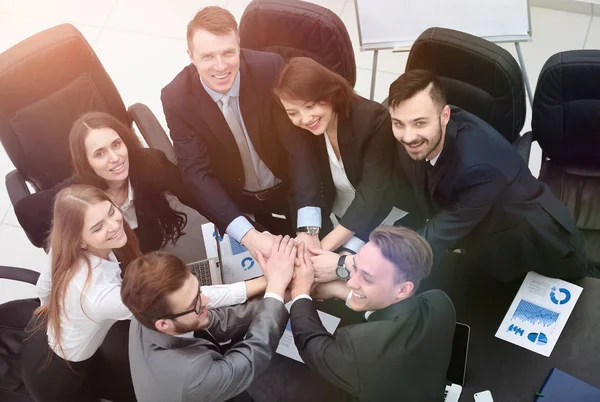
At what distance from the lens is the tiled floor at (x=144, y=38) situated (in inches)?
162

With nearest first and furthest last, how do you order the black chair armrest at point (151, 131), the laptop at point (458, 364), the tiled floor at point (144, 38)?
the laptop at point (458, 364), the black chair armrest at point (151, 131), the tiled floor at point (144, 38)

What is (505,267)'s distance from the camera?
7.68 ft

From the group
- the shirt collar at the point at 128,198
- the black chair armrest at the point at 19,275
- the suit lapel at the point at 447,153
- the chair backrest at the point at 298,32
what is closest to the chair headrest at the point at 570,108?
the suit lapel at the point at 447,153

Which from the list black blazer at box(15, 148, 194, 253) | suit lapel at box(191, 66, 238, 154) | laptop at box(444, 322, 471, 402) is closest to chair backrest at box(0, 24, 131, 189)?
black blazer at box(15, 148, 194, 253)

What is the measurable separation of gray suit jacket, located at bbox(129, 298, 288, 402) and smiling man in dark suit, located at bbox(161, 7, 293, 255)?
49cm

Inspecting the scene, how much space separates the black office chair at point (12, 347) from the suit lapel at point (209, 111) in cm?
108

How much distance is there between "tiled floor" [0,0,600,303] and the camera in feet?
13.5

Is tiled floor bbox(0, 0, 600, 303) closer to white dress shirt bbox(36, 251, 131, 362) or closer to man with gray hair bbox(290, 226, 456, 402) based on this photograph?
white dress shirt bbox(36, 251, 131, 362)

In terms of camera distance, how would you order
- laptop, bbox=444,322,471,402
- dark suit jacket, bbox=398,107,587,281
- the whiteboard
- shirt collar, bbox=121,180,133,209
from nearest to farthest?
laptop, bbox=444,322,471,402 < dark suit jacket, bbox=398,107,587,281 < shirt collar, bbox=121,180,133,209 < the whiteboard

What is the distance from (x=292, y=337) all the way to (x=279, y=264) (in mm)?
285

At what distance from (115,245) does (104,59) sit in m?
2.62

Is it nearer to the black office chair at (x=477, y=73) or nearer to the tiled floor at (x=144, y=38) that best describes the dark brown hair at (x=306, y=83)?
the black office chair at (x=477, y=73)

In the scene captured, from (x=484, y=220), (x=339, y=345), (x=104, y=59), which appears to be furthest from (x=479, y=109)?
(x=104, y=59)

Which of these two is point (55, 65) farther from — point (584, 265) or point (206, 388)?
point (584, 265)
